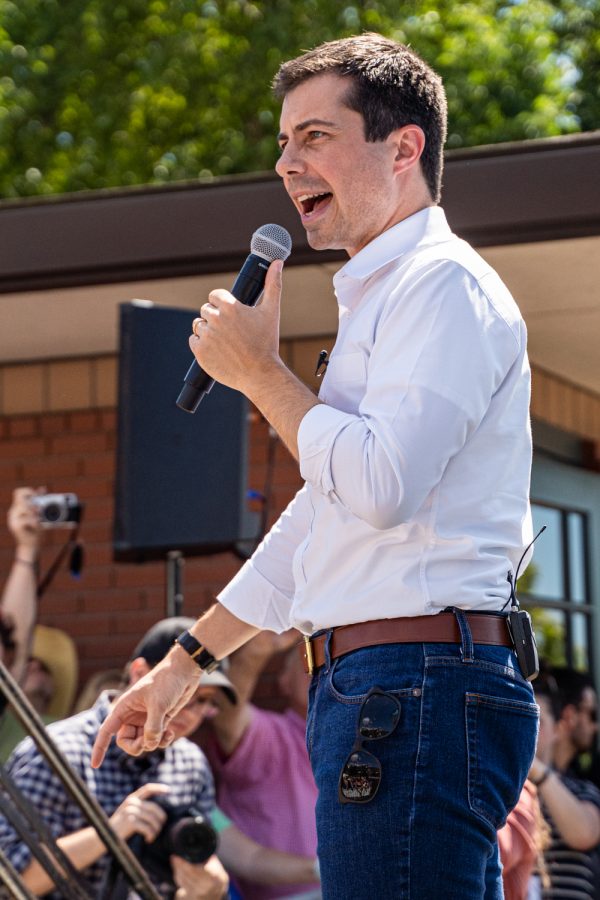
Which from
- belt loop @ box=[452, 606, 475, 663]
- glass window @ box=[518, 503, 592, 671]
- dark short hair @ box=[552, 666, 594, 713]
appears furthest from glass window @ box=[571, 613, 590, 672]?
belt loop @ box=[452, 606, 475, 663]

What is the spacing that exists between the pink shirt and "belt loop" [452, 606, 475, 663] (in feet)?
12.2

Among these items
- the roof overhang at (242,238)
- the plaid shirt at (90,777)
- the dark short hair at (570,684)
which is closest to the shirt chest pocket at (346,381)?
the plaid shirt at (90,777)

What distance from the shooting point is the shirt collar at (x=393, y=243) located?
210 cm

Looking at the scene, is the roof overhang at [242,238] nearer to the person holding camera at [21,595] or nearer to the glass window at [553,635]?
the person holding camera at [21,595]

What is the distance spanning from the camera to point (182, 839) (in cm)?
422

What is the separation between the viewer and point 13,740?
5.38 metres

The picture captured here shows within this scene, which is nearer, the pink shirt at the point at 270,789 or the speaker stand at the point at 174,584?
the speaker stand at the point at 174,584

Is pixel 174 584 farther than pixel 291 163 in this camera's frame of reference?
Yes

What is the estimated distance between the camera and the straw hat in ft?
20.8

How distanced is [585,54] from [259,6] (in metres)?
Result: 4.54

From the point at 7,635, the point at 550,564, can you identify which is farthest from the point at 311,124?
the point at 550,564

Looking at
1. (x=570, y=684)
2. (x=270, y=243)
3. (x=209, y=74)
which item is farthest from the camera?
(x=209, y=74)

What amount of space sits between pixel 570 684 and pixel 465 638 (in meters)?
4.89

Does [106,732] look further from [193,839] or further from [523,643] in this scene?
[193,839]
